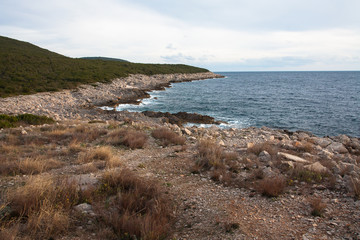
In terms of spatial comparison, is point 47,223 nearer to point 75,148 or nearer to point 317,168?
point 75,148

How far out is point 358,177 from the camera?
7156mm

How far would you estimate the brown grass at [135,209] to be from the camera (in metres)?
4.42

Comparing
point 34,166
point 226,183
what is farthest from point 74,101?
point 226,183

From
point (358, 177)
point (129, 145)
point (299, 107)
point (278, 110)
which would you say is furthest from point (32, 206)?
point (299, 107)

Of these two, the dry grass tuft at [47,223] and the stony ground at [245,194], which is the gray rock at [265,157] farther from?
the dry grass tuft at [47,223]

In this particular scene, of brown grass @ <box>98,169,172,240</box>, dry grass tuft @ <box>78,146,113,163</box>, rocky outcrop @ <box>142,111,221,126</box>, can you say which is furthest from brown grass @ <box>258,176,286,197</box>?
rocky outcrop @ <box>142,111,221,126</box>

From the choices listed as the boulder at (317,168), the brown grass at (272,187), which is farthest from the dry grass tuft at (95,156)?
the boulder at (317,168)

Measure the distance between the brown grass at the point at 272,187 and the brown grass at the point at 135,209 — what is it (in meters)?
2.85

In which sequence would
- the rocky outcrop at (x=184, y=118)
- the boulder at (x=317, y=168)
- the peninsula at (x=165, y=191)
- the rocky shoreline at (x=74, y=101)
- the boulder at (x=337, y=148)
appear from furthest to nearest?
the rocky outcrop at (x=184, y=118), the rocky shoreline at (x=74, y=101), the boulder at (x=337, y=148), the boulder at (x=317, y=168), the peninsula at (x=165, y=191)

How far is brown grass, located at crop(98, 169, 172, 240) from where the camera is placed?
14.5 feet

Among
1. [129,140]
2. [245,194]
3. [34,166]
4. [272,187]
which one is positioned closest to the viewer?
[272,187]

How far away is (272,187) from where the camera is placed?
6.38 m

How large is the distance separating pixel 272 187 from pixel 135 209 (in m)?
3.92

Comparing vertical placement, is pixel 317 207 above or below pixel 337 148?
above
